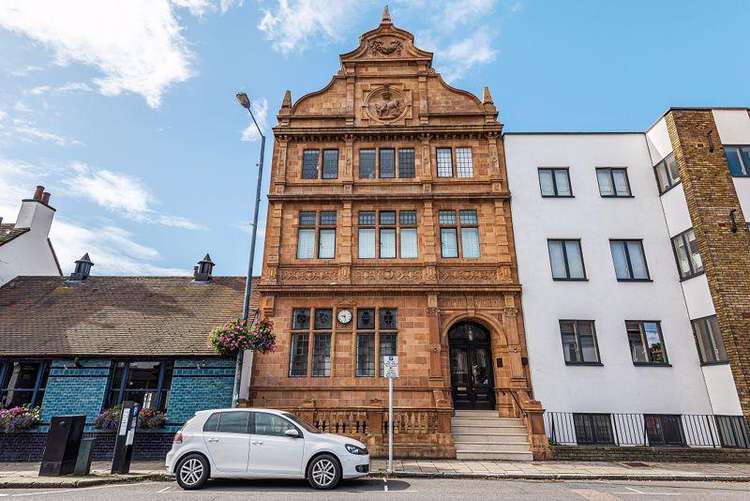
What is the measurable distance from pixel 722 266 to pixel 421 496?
14.0 m

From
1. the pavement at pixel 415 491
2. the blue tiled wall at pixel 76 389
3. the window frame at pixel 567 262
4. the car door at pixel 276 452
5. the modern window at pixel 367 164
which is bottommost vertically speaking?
the pavement at pixel 415 491

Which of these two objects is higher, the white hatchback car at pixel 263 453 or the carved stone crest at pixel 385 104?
the carved stone crest at pixel 385 104

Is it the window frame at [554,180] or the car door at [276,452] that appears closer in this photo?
the car door at [276,452]

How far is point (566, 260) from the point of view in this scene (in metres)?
16.4

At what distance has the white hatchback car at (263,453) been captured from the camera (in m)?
8.73

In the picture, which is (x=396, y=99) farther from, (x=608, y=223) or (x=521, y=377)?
(x=521, y=377)

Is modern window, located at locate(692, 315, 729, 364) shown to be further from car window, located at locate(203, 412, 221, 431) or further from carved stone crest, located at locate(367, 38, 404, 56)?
carved stone crest, located at locate(367, 38, 404, 56)

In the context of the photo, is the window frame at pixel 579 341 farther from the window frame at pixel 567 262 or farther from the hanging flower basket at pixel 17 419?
the hanging flower basket at pixel 17 419

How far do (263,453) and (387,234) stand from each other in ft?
34.1

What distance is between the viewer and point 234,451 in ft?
29.2

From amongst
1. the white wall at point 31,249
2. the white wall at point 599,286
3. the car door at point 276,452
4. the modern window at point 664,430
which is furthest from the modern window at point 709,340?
the white wall at point 31,249

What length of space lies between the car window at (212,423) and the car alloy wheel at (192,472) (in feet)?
1.98

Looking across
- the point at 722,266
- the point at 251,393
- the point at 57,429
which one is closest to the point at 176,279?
the point at 251,393

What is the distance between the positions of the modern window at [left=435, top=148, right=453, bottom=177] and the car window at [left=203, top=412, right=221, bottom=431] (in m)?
13.3
